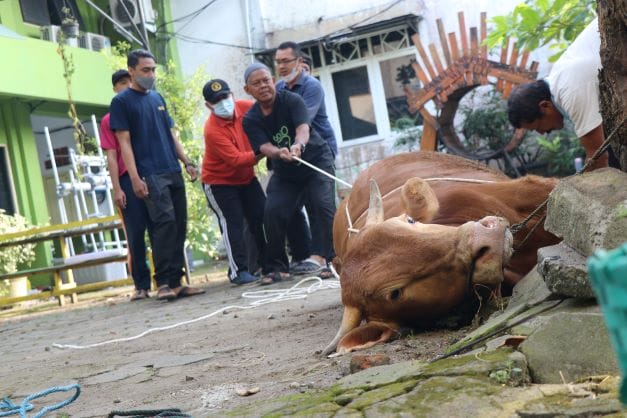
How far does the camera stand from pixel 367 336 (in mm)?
3957

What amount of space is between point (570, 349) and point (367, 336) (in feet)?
4.32

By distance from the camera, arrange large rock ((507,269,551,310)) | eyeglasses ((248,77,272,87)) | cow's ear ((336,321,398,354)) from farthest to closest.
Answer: eyeglasses ((248,77,272,87)), cow's ear ((336,321,398,354)), large rock ((507,269,551,310))

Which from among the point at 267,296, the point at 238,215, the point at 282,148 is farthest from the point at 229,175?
the point at 267,296

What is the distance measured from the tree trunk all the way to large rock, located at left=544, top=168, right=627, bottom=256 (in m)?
0.19

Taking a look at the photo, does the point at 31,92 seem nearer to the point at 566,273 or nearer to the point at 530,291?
the point at 530,291

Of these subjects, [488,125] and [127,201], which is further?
[488,125]

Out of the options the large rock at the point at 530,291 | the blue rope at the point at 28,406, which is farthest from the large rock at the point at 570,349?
the blue rope at the point at 28,406

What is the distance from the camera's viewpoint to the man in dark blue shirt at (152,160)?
859 cm

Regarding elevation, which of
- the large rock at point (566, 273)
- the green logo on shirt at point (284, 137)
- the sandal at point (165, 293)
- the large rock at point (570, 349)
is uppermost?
the green logo on shirt at point (284, 137)

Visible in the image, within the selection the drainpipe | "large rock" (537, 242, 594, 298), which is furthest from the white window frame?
"large rock" (537, 242, 594, 298)

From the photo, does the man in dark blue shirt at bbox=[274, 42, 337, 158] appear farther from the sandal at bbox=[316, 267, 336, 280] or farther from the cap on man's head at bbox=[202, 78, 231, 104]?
the sandal at bbox=[316, 267, 336, 280]

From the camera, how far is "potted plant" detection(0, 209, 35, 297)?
12289 mm

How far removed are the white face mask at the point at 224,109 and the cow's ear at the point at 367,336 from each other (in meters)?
5.66

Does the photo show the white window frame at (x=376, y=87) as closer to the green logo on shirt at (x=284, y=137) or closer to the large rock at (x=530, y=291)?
the green logo on shirt at (x=284, y=137)
